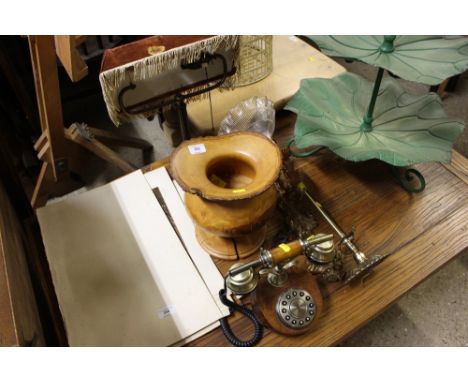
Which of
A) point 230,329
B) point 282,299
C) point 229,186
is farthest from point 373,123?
point 230,329

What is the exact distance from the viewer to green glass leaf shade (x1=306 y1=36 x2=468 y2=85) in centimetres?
84

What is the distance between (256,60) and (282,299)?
3.13ft

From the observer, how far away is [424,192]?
3.63 feet

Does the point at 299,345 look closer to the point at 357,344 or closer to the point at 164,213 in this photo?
the point at 164,213

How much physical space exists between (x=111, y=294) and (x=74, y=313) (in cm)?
9

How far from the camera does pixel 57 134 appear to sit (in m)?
1.37

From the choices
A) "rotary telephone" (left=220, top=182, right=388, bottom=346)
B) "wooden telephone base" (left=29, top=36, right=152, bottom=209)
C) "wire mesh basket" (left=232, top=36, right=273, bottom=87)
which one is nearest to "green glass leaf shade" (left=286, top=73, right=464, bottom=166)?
"rotary telephone" (left=220, top=182, right=388, bottom=346)

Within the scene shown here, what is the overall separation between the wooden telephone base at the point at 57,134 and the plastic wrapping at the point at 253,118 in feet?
1.50

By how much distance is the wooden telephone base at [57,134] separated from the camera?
3.36ft

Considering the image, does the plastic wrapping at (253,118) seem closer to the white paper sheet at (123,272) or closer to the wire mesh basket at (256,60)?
the wire mesh basket at (256,60)

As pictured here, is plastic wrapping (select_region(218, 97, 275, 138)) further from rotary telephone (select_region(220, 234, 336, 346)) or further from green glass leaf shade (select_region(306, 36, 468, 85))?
rotary telephone (select_region(220, 234, 336, 346))

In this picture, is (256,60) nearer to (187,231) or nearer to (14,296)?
(187,231)

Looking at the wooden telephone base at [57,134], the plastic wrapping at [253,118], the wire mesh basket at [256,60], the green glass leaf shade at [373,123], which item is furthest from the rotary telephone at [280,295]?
the wire mesh basket at [256,60]

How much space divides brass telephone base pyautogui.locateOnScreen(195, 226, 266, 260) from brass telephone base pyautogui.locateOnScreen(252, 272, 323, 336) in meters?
0.10
